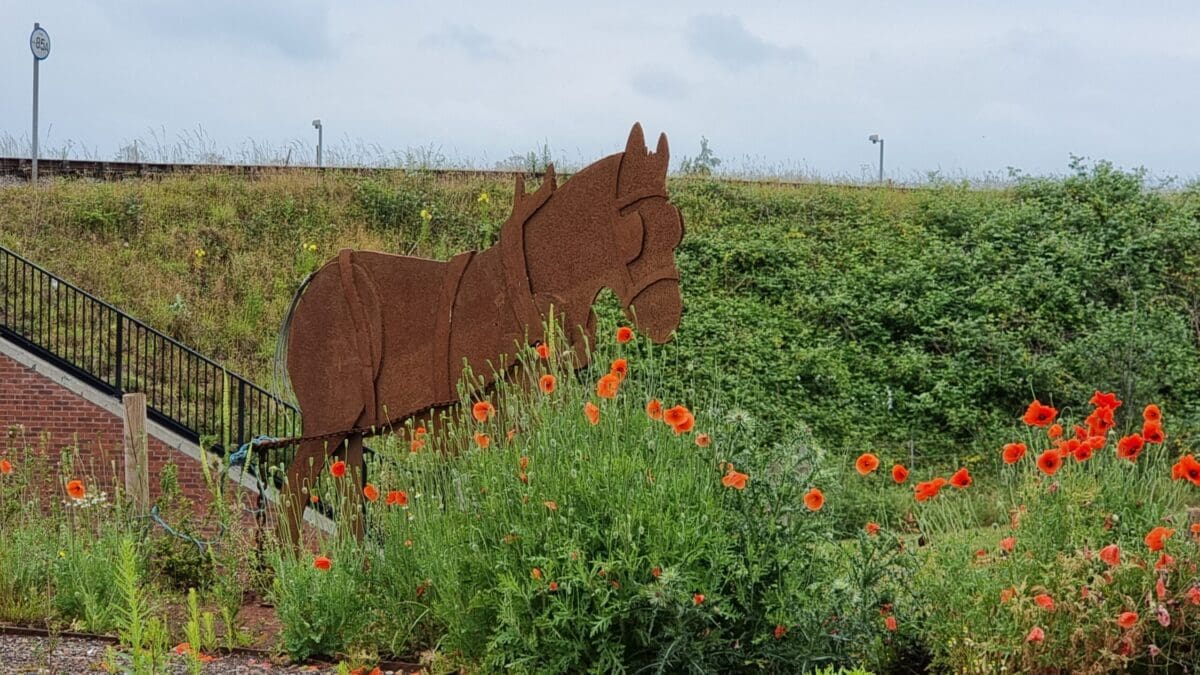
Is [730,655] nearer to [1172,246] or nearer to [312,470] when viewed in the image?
[312,470]

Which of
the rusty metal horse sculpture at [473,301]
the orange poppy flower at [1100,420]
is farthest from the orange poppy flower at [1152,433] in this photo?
the rusty metal horse sculpture at [473,301]

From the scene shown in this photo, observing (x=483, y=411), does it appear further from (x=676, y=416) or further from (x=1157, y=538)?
(x=1157, y=538)

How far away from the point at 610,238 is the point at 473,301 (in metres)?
1.06

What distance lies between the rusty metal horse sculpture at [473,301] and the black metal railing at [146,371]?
16.4 ft

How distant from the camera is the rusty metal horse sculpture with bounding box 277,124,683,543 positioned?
737 centimetres

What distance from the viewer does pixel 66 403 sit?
13.9 m

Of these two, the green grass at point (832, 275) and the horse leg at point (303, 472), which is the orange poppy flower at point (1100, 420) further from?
the green grass at point (832, 275)

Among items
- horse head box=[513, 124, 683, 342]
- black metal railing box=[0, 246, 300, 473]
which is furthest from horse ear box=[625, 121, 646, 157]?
black metal railing box=[0, 246, 300, 473]

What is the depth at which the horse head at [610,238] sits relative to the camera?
7.32m

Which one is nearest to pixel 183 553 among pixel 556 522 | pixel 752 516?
pixel 556 522

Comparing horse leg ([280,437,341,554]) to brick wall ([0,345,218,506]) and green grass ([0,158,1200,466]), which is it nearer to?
green grass ([0,158,1200,466])

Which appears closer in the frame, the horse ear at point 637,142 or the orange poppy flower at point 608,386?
the orange poppy flower at point 608,386

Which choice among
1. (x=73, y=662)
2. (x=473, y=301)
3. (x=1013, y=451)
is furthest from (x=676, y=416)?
(x=473, y=301)

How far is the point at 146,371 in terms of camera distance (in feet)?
48.2
